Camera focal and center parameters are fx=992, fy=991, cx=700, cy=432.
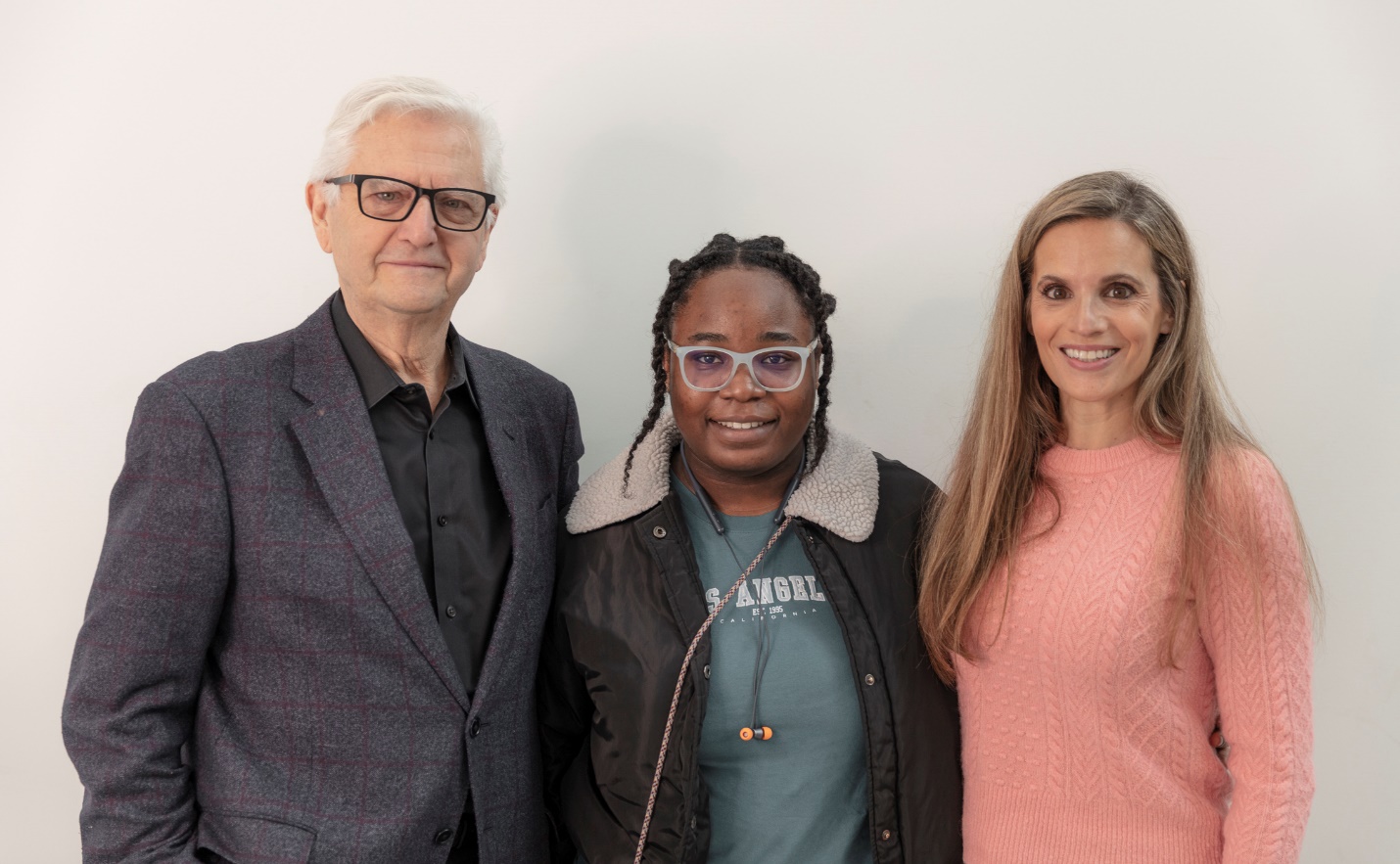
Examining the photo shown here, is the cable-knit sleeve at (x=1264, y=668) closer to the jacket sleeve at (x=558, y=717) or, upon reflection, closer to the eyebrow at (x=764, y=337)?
the eyebrow at (x=764, y=337)

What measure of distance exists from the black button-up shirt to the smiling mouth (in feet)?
3.81

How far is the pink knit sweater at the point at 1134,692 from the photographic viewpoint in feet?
5.50

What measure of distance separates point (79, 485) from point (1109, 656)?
2.48 m

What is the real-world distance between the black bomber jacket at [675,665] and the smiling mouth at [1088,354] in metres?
0.49

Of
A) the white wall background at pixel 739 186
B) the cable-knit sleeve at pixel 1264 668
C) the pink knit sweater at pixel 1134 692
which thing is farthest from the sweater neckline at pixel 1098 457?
the white wall background at pixel 739 186

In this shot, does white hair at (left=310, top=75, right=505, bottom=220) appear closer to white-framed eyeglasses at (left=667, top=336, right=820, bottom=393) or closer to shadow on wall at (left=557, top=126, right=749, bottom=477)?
white-framed eyeglasses at (left=667, top=336, right=820, bottom=393)

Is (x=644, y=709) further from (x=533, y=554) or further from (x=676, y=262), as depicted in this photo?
(x=676, y=262)

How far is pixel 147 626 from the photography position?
66.1 inches

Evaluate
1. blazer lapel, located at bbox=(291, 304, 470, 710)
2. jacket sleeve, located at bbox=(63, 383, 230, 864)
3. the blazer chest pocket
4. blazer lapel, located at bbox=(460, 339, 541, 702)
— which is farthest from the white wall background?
the blazer chest pocket

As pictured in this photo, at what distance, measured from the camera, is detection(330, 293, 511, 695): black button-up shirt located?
1890 mm

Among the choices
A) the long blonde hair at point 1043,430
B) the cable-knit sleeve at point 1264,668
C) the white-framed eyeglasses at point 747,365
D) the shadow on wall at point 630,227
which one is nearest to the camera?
the cable-knit sleeve at point 1264,668

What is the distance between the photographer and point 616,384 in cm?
275

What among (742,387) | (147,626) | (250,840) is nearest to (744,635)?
(742,387)

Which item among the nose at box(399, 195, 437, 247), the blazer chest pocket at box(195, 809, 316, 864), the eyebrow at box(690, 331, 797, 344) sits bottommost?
the blazer chest pocket at box(195, 809, 316, 864)
